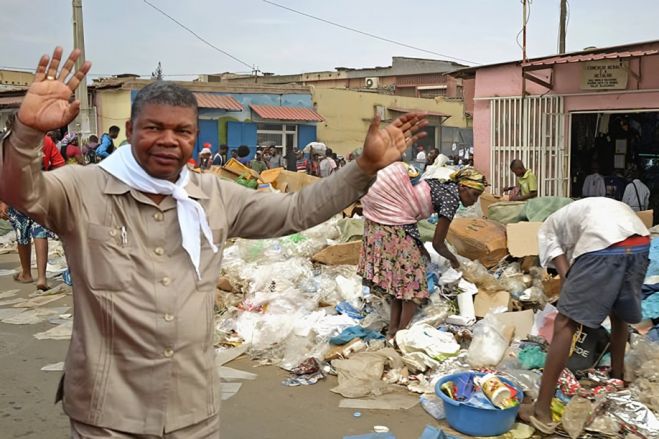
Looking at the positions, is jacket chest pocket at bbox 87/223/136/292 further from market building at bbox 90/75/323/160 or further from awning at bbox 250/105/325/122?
awning at bbox 250/105/325/122

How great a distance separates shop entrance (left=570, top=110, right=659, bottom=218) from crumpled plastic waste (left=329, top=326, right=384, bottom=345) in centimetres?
685

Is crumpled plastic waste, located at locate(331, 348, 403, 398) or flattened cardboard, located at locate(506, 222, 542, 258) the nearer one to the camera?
crumpled plastic waste, located at locate(331, 348, 403, 398)

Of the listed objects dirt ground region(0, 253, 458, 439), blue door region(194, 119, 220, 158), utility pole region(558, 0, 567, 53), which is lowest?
dirt ground region(0, 253, 458, 439)

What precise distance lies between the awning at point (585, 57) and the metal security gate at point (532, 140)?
0.82 meters

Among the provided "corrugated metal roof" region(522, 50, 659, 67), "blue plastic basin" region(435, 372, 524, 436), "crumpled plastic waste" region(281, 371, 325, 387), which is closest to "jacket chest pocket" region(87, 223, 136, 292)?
"blue plastic basin" region(435, 372, 524, 436)

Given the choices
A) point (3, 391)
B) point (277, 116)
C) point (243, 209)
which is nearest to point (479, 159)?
point (3, 391)

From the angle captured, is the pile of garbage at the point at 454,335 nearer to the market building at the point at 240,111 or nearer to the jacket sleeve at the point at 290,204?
the jacket sleeve at the point at 290,204

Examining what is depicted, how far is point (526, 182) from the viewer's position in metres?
9.57

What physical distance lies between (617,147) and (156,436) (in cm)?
1137

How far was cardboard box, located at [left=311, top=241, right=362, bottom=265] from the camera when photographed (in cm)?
A: 732

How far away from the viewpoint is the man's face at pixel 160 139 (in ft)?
6.20

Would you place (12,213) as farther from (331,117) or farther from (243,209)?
(331,117)

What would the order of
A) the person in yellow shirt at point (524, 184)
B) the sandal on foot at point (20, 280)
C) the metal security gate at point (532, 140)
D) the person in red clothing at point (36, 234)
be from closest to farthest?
the person in red clothing at point (36, 234)
the sandal on foot at point (20, 280)
the person in yellow shirt at point (524, 184)
the metal security gate at point (532, 140)

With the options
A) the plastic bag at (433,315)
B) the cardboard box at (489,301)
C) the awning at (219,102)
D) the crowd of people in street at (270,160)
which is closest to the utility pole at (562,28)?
the crowd of people in street at (270,160)
